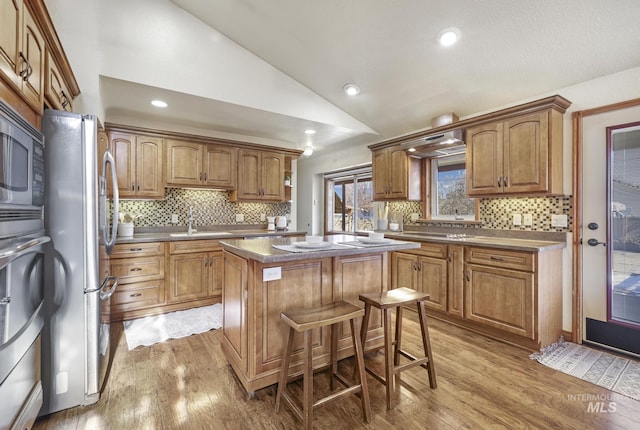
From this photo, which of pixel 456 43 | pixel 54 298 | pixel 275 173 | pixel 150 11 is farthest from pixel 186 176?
pixel 456 43

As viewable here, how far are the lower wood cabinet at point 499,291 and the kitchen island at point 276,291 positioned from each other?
3.44ft

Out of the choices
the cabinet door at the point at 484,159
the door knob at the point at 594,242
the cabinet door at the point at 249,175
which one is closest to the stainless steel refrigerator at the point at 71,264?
the cabinet door at the point at 249,175

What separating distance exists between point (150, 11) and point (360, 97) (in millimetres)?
2399

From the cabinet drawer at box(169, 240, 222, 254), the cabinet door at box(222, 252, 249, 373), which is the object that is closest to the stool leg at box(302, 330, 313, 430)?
the cabinet door at box(222, 252, 249, 373)

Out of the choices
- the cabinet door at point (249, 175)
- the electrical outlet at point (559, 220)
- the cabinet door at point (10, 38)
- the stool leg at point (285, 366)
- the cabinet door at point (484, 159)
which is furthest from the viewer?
the cabinet door at point (249, 175)

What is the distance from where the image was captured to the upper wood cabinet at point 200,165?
3.95m

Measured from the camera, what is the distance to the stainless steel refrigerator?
67.7 inches

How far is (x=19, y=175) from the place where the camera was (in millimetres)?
1357

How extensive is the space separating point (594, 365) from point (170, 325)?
385cm

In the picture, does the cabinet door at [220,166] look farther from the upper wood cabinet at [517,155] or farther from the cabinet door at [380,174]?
the upper wood cabinet at [517,155]

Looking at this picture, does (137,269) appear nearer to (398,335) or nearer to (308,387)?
(308,387)

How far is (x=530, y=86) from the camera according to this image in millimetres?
2914

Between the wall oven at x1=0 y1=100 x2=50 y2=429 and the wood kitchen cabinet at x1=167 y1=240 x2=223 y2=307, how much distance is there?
6.41 ft

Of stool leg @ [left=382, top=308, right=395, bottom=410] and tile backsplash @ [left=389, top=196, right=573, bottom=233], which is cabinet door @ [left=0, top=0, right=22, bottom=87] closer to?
stool leg @ [left=382, top=308, right=395, bottom=410]
